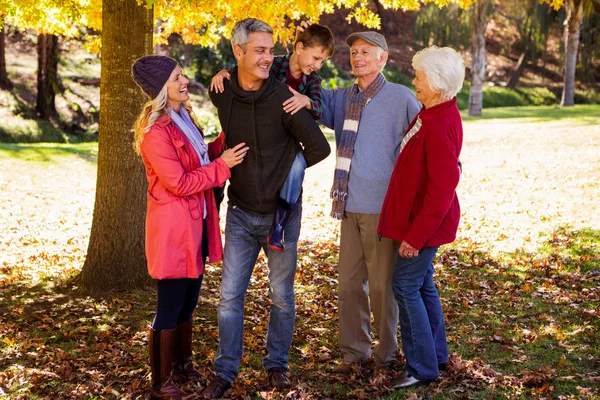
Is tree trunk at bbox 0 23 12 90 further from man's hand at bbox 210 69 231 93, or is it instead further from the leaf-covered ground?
man's hand at bbox 210 69 231 93

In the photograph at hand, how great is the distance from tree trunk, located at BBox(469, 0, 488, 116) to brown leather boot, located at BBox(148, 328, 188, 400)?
949 inches

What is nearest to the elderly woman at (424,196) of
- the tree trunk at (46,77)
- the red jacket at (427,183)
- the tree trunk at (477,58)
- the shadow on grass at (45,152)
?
the red jacket at (427,183)

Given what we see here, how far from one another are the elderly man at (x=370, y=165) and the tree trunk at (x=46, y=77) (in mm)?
18555

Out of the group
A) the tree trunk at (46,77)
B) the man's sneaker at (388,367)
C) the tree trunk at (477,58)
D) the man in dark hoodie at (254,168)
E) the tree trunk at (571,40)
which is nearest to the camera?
the man in dark hoodie at (254,168)

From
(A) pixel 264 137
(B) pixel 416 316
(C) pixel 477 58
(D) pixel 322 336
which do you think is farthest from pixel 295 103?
(C) pixel 477 58

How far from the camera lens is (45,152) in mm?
16812

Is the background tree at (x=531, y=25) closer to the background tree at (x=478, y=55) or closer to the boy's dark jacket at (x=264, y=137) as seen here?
the background tree at (x=478, y=55)

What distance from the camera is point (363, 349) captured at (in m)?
5.07

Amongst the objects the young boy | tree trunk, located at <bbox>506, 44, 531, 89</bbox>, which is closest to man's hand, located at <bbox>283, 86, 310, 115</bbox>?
the young boy

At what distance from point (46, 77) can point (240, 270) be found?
749 inches

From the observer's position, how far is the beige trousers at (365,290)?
479 cm

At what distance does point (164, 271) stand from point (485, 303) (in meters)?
3.71

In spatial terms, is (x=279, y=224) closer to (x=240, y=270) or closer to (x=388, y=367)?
(x=240, y=270)

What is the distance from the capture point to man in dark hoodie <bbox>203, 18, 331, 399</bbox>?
4.23 m
